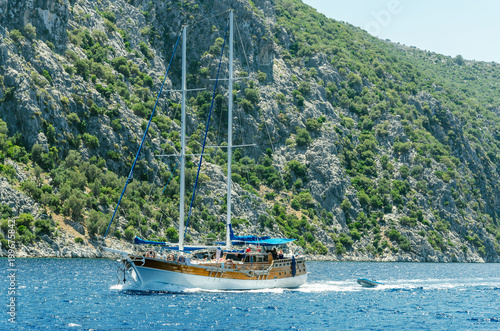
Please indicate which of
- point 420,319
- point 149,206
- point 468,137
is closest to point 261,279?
point 420,319

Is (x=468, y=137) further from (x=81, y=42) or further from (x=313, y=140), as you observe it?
(x=81, y=42)

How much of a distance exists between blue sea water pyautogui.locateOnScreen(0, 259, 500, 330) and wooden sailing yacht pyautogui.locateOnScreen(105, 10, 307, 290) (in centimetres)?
118

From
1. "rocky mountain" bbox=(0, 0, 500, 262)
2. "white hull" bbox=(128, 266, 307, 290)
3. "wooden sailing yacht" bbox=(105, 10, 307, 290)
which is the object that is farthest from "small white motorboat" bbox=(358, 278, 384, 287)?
"rocky mountain" bbox=(0, 0, 500, 262)

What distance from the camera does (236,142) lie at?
14112 cm

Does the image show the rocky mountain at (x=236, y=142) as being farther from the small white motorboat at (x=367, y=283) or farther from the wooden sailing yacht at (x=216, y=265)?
the small white motorboat at (x=367, y=283)

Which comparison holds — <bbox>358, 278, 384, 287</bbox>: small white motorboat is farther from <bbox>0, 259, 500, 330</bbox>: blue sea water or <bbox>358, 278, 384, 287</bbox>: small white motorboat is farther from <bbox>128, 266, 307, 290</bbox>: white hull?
<bbox>128, 266, 307, 290</bbox>: white hull

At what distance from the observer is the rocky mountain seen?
102125 millimetres

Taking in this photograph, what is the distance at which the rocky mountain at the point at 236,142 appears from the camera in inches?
4021

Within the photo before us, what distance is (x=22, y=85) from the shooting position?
346 ft

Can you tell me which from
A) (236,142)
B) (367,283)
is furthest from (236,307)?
(236,142)

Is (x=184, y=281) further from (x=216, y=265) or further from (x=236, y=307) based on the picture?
(x=236, y=307)

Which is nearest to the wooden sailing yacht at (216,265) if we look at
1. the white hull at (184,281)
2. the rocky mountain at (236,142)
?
the white hull at (184,281)

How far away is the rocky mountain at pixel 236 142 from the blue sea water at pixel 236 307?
28565 millimetres

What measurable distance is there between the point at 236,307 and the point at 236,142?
96766mm
